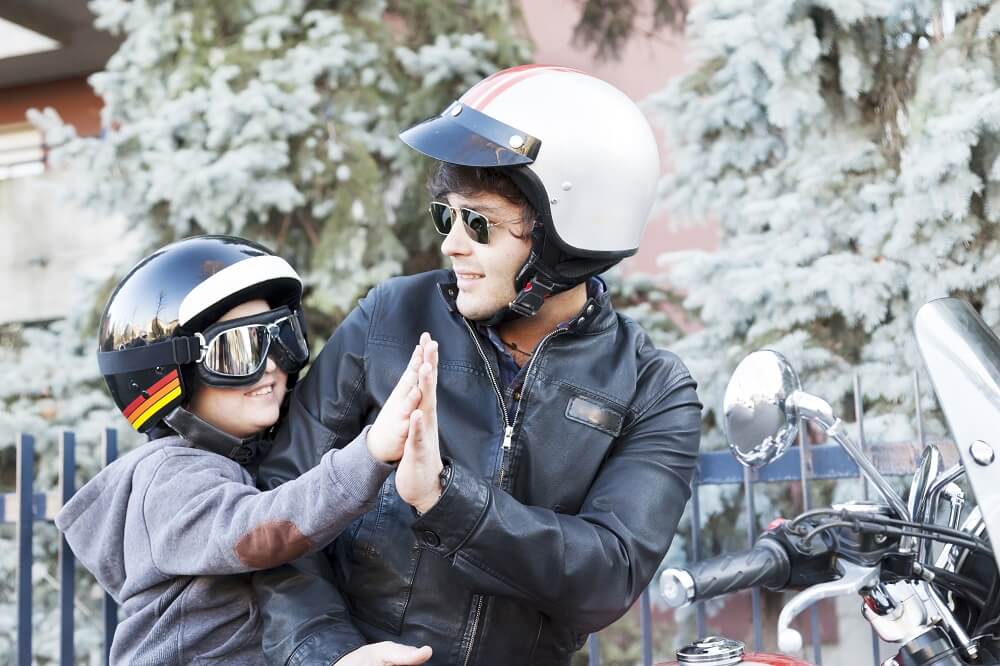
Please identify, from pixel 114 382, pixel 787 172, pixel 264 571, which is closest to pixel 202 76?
pixel 787 172

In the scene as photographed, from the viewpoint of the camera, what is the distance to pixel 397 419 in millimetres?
1524

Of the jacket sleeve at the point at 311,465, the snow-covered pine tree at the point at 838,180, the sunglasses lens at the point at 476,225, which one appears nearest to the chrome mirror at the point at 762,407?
the sunglasses lens at the point at 476,225

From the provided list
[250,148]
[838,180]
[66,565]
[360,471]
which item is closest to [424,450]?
[360,471]

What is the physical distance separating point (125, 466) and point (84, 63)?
27.6 feet

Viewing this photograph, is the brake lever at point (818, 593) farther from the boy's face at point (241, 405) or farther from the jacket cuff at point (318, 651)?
the boy's face at point (241, 405)

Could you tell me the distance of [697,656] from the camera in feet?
4.88

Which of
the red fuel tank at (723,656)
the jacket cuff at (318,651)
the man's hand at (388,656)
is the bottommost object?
the jacket cuff at (318,651)

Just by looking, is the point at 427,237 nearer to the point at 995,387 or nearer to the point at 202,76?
the point at 202,76

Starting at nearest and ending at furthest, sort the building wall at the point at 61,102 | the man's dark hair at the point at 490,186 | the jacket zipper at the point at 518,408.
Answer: the jacket zipper at the point at 518,408, the man's dark hair at the point at 490,186, the building wall at the point at 61,102

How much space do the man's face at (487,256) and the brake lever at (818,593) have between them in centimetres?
79

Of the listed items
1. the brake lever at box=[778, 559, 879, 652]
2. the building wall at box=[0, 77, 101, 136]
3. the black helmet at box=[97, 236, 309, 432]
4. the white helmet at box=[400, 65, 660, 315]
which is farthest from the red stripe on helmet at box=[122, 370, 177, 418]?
the building wall at box=[0, 77, 101, 136]

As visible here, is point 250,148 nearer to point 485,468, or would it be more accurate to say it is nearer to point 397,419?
point 485,468

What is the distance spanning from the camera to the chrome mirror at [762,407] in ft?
5.09

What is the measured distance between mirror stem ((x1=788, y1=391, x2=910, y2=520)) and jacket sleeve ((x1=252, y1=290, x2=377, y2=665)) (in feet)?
2.64
